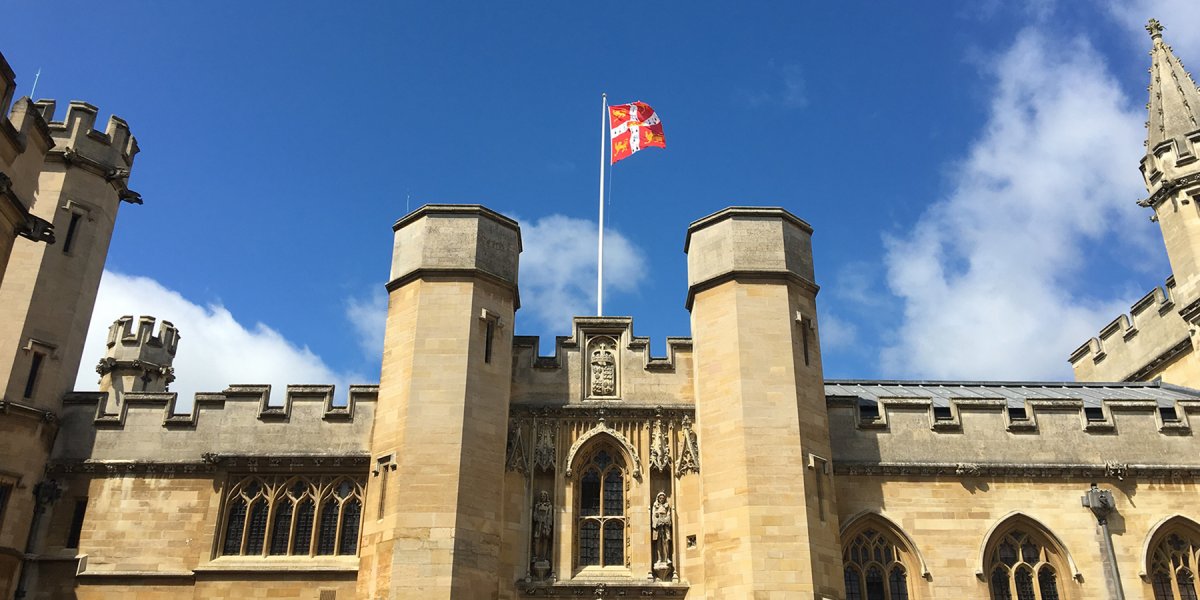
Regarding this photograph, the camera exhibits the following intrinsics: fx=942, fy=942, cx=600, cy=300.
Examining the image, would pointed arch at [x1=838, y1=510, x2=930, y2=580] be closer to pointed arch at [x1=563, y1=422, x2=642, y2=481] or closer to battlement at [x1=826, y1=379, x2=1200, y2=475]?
battlement at [x1=826, y1=379, x2=1200, y2=475]

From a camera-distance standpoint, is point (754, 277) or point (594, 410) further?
point (754, 277)

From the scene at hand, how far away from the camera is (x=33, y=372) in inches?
744

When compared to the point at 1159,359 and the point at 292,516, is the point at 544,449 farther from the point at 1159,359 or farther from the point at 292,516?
the point at 1159,359

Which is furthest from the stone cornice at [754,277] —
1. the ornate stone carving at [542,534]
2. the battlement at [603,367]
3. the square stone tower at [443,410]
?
the ornate stone carving at [542,534]

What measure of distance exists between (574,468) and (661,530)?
2.01m

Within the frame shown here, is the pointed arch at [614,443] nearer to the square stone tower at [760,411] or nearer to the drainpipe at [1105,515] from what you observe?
the square stone tower at [760,411]

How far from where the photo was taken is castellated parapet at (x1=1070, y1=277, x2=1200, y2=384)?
968 inches

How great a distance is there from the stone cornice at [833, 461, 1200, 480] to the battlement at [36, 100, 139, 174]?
1730 cm

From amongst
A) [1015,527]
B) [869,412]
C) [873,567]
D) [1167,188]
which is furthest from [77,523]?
[1167,188]

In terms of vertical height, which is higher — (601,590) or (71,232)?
(71,232)

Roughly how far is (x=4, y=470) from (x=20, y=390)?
1.73m

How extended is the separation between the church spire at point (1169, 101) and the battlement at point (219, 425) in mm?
21756

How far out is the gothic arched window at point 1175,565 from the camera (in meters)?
17.9

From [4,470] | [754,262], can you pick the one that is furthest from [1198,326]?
[4,470]
